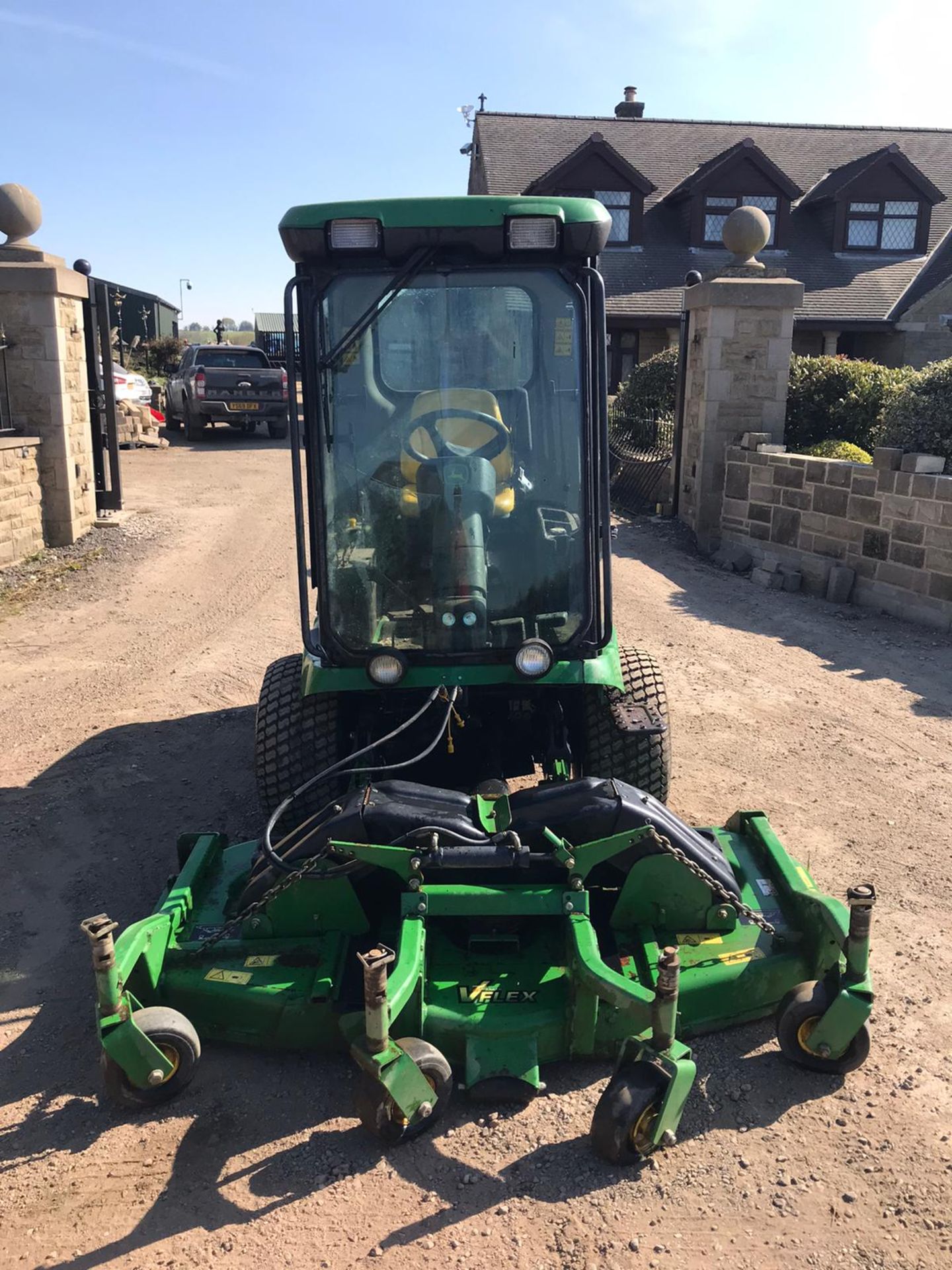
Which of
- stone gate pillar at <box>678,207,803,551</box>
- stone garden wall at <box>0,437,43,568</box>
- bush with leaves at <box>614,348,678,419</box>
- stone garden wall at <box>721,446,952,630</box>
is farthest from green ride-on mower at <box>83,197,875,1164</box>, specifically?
bush with leaves at <box>614,348,678,419</box>

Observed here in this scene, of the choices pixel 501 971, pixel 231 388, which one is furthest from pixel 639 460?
pixel 501 971

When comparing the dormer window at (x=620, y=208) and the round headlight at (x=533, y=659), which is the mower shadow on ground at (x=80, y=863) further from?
the dormer window at (x=620, y=208)

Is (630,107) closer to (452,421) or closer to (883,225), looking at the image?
(883,225)

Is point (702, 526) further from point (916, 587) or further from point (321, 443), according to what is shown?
point (321, 443)

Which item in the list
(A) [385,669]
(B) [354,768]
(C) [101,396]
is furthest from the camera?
(C) [101,396]

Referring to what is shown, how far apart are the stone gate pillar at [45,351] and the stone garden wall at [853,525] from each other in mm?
7088

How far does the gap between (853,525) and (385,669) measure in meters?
6.81

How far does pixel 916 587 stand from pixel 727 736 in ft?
11.2

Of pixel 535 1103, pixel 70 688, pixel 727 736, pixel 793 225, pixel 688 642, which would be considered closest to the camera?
pixel 535 1103

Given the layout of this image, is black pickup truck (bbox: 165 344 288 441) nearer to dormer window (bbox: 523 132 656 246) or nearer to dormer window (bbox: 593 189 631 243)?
dormer window (bbox: 523 132 656 246)

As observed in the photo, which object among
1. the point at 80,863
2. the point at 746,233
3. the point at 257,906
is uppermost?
the point at 746,233

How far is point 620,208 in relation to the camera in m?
22.5

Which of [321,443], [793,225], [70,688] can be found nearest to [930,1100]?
[321,443]

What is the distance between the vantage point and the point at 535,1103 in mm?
3074
